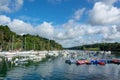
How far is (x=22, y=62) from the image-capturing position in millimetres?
123750

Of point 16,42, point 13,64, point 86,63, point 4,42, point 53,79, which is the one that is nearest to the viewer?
point 53,79

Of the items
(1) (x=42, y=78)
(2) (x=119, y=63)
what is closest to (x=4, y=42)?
(2) (x=119, y=63)

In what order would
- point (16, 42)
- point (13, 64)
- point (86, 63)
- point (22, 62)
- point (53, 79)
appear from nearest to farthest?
point (53, 79), point (13, 64), point (22, 62), point (86, 63), point (16, 42)

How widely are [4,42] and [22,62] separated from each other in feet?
208

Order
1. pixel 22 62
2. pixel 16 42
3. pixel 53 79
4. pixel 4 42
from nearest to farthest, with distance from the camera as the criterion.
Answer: pixel 53 79
pixel 22 62
pixel 4 42
pixel 16 42

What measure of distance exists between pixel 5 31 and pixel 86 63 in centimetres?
8722

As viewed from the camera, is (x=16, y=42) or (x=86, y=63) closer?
(x=86, y=63)

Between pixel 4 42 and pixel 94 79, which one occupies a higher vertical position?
pixel 4 42

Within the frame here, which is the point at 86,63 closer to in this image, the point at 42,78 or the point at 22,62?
the point at 22,62

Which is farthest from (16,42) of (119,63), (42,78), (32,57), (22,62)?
(42,78)

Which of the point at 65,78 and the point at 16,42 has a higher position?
the point at 16,42

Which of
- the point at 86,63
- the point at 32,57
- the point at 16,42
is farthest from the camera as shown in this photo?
the point at 16,42

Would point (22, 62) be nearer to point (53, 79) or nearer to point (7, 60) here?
point (7, 60)

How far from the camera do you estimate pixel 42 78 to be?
8019 cm
